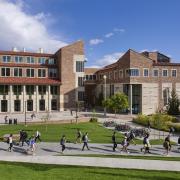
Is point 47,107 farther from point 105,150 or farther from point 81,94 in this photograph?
point 105,150

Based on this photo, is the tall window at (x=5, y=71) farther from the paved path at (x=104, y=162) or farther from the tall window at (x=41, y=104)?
the paved path at (x=104, y=162)

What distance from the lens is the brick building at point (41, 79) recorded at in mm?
68938

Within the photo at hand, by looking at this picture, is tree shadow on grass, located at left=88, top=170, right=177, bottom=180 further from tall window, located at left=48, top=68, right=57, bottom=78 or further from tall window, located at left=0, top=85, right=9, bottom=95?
tall window, located at left=48, top=68, right=57, bottom=78

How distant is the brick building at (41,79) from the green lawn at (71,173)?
153ft

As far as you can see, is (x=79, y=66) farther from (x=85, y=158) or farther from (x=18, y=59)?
(x=85, y=158)

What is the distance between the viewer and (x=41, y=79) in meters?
72.6

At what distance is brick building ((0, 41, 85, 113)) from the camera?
68938mm

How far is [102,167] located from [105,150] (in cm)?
702

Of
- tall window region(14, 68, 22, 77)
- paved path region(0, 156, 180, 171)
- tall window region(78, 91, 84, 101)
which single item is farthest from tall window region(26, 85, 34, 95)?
paved path region(0, 156, 180, 171)

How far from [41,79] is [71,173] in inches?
2089

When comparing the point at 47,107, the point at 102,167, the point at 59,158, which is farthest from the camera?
the point at 47,107

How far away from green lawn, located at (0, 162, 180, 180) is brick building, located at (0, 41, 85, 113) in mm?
46624

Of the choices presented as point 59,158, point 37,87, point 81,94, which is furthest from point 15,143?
point 81,94

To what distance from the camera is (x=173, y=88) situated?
69812 millimetres
